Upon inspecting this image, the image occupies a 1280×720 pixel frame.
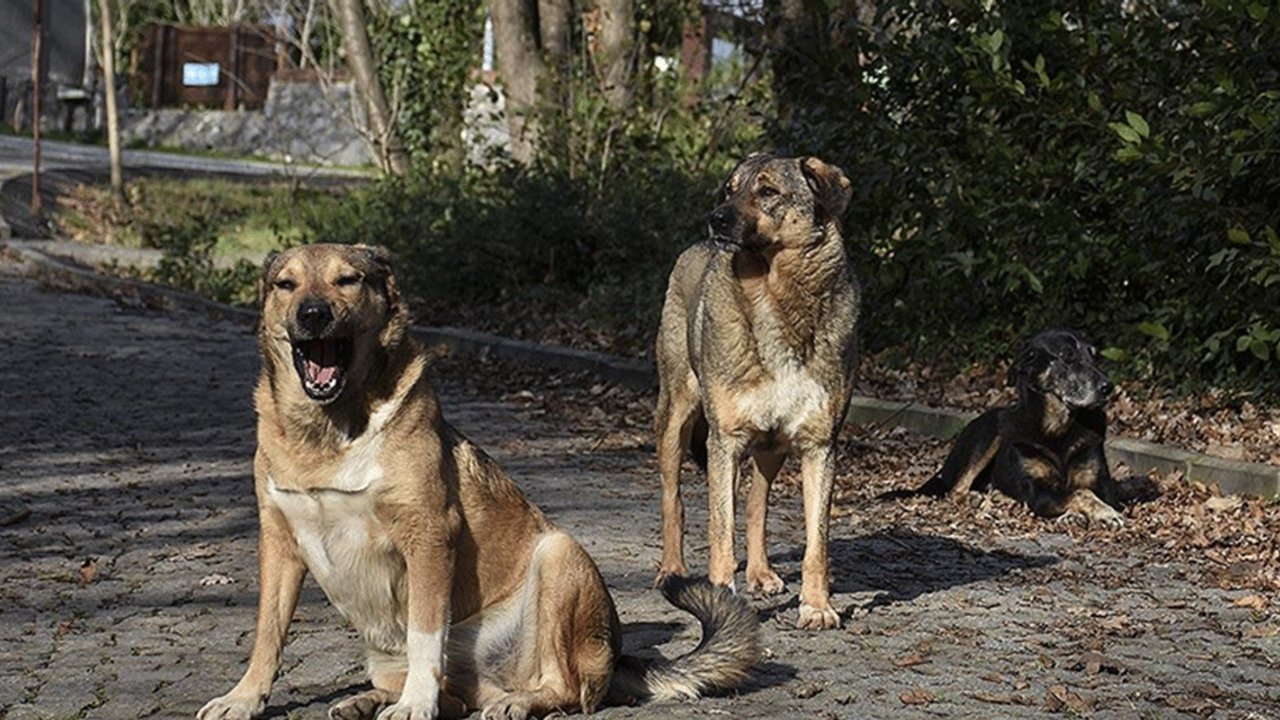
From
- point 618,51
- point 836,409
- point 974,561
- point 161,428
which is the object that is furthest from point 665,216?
point 836,409

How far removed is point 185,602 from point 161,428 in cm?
517

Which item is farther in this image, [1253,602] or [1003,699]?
[1253,602]

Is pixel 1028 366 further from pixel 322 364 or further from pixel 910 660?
pixel 322 364

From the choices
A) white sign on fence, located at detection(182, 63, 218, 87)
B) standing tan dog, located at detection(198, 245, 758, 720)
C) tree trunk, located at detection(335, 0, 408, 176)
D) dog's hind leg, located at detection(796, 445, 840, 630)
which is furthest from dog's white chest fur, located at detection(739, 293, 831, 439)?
white sign on fence, located at detection(182, 63, 218, 87)

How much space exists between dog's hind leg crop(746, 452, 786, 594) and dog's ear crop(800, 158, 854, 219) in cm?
104

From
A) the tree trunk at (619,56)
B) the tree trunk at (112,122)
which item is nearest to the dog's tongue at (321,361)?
the tree trunk at (619,56)

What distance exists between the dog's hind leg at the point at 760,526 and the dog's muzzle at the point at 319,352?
257 cm

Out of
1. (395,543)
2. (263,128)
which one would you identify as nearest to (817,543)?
(395,543)

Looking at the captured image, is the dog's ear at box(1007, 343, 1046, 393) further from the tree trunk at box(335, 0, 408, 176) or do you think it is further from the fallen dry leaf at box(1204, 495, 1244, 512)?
the tree trunk at box(335, 0, 408, 176)

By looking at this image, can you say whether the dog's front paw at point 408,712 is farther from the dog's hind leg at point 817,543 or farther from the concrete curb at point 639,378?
the concrete curb at point 639,378

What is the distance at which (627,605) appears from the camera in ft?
25.1

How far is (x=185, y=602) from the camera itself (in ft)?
25.3

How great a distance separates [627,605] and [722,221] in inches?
61.4

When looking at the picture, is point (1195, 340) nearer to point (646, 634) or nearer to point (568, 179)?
point (646, 634)
